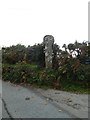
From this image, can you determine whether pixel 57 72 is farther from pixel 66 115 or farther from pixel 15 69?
pixel 66 115

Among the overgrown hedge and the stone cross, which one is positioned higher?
the stone cross

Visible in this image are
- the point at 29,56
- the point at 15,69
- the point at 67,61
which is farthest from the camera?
the point at 29,56

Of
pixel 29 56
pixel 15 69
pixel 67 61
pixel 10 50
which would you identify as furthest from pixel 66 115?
pixel 10 50

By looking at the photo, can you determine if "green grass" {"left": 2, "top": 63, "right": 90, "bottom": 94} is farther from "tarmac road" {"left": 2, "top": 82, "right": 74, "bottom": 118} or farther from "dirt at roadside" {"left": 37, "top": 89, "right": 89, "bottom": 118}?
"tarmac road" {"left": 2, "top": 82, "right": 74, "bottom": 118}

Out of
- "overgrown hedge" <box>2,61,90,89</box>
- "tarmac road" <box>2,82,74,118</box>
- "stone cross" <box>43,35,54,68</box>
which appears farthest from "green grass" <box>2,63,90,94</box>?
"tarmac road" <box>2,82,74,118</box>

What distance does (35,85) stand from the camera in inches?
407

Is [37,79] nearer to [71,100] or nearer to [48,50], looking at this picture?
[48,50]

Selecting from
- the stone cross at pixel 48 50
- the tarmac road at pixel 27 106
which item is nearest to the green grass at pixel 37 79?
the stone cross at pixel 48 50

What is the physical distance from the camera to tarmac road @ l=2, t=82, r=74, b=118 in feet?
22.4

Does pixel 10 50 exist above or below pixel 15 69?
above

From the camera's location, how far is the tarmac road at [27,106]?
6.81m

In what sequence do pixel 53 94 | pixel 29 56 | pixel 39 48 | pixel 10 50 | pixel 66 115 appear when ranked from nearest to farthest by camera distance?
pixel 66 115 < pixel 53 94 < pixel 39 48 < pixel 29 56 < pixel 10 50

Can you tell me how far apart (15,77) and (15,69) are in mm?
400

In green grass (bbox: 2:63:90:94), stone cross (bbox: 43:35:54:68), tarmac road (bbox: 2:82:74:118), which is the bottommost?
tarmac road (bbox: 2:82:74:118)
